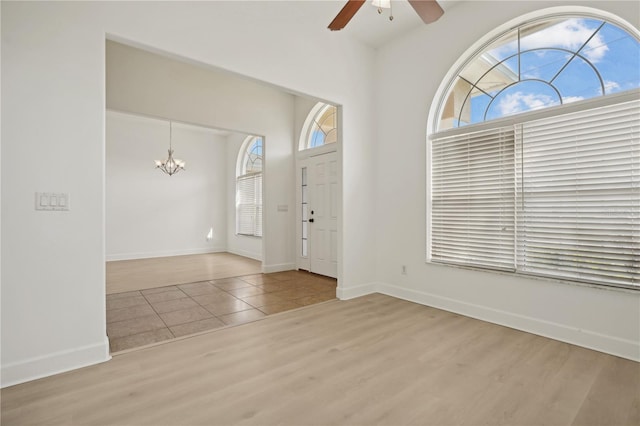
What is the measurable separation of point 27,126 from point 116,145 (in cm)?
590

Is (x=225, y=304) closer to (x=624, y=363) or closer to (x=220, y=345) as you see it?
(x=220, y=345)

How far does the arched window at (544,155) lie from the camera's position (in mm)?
2488

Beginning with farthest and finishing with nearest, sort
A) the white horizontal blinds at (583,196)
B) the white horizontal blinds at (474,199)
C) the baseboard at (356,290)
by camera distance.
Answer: the baseboard at (356,290) < the white horizontal blinds at (474,199) < the white horizontal blinds at (583,196)

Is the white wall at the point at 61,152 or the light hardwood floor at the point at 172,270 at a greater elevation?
the white wall at the point at 61,152

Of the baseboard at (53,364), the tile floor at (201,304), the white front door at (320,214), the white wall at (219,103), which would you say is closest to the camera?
the baseboard at (53,364)

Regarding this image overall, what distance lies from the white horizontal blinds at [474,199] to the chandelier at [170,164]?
6.13m

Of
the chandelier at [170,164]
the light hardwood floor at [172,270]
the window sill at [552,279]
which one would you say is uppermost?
the chandelier at [170,164]

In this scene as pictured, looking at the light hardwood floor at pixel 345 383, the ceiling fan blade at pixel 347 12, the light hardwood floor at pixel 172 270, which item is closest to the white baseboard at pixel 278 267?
the light hardwood floor at pixel 172 270

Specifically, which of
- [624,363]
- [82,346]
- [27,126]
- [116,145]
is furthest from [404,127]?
[116,145]

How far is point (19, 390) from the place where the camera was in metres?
1.99

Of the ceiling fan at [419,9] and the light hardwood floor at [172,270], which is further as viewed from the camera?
the light hardwood floor at [172,270]

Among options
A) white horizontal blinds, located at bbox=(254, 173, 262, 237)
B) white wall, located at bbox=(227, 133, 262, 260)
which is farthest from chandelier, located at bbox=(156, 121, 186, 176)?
white horizontal blinds, located at bbox=(254, 173, 262, 237)

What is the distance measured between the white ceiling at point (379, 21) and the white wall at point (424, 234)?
0.12m

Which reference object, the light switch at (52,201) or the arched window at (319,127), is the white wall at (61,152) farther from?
the arched window at (319,127)
